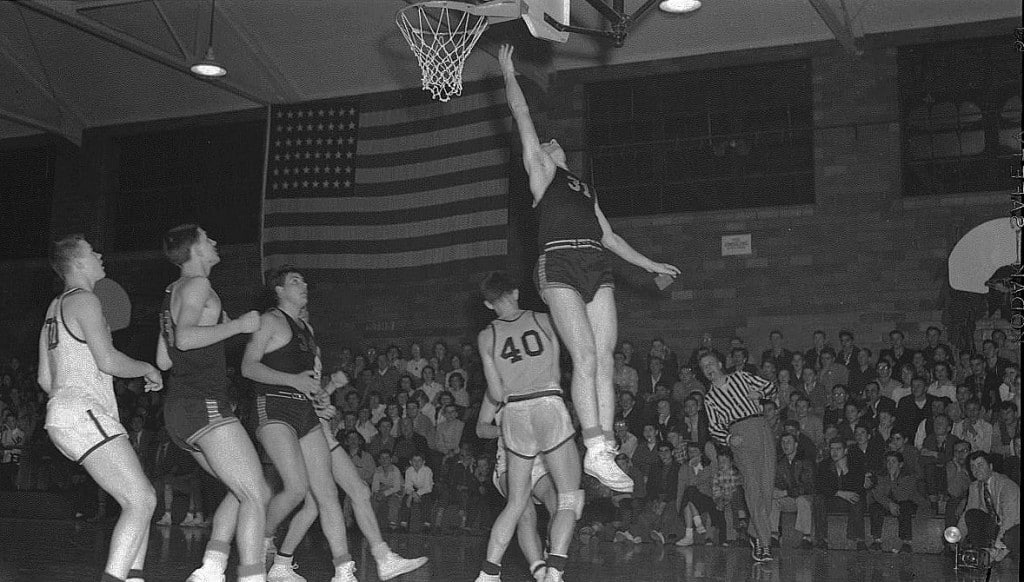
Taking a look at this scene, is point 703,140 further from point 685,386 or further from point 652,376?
point 685,386

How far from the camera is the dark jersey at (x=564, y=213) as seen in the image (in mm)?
6383

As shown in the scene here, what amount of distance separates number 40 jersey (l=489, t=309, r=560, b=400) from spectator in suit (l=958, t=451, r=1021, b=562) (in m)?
4.92

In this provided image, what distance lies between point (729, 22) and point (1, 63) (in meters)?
11.5

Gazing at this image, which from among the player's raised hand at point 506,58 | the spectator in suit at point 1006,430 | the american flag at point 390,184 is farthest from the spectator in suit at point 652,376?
the player's raised hand at point 506,58

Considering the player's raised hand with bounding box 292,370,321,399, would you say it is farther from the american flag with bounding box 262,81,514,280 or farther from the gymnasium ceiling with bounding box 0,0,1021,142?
the gymnasium ceiling with bounding box 0,0,1021,142

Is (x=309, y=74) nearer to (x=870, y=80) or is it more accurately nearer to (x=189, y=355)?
(x=870, y=80)

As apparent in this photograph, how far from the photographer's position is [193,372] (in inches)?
233

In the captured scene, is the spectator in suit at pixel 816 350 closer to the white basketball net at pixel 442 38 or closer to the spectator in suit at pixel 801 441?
the spectator in suit at pixel 801 441

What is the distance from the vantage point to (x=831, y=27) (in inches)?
510

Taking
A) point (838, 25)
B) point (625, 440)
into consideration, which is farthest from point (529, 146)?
point (838, 25)

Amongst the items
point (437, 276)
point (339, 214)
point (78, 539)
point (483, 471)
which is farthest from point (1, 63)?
point (483, 471)

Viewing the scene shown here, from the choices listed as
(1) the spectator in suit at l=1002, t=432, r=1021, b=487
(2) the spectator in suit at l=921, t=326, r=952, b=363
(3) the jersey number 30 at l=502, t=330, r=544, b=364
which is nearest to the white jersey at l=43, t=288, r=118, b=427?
(3) the jersey number 30 at l=502, t=330, r=544, b=364

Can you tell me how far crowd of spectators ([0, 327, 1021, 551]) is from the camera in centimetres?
1054

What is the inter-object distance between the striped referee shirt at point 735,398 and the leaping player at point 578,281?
3.85 metres
